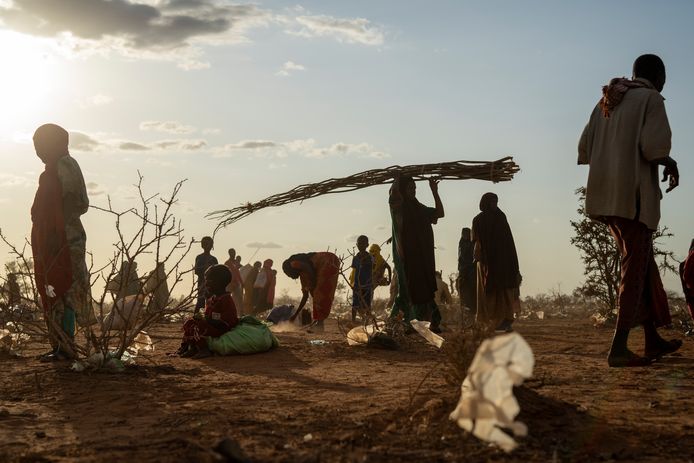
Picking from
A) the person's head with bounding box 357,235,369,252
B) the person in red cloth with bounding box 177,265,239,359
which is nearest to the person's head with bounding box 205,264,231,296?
the person in red cloth with bounding box 177,265,239,359

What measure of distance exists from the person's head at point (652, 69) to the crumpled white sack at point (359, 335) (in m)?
3.89

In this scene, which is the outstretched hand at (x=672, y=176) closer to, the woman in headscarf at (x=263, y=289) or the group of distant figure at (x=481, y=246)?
the group of distant figure at (x=481, y=246)

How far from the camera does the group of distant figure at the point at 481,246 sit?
584 centimetres

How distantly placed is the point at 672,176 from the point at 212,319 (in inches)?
186

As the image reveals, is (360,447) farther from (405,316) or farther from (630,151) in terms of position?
(405,316)

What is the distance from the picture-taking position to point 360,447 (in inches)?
134

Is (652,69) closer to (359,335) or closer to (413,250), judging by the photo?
(359,335)

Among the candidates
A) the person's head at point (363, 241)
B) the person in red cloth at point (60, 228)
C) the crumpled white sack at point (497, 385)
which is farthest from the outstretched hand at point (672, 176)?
the person's head at point (363, 241)

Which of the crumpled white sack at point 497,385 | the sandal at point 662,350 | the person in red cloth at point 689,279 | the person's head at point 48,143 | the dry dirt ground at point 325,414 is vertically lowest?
the dry dirt ground at point 325,414

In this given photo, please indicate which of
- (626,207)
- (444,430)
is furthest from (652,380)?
(444,430)

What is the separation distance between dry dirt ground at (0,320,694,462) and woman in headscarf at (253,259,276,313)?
42.1 feet

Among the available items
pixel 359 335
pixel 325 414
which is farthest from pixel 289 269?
pixel 325 414

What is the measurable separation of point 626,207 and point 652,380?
50.1 inches

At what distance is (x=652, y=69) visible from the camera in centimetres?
619
